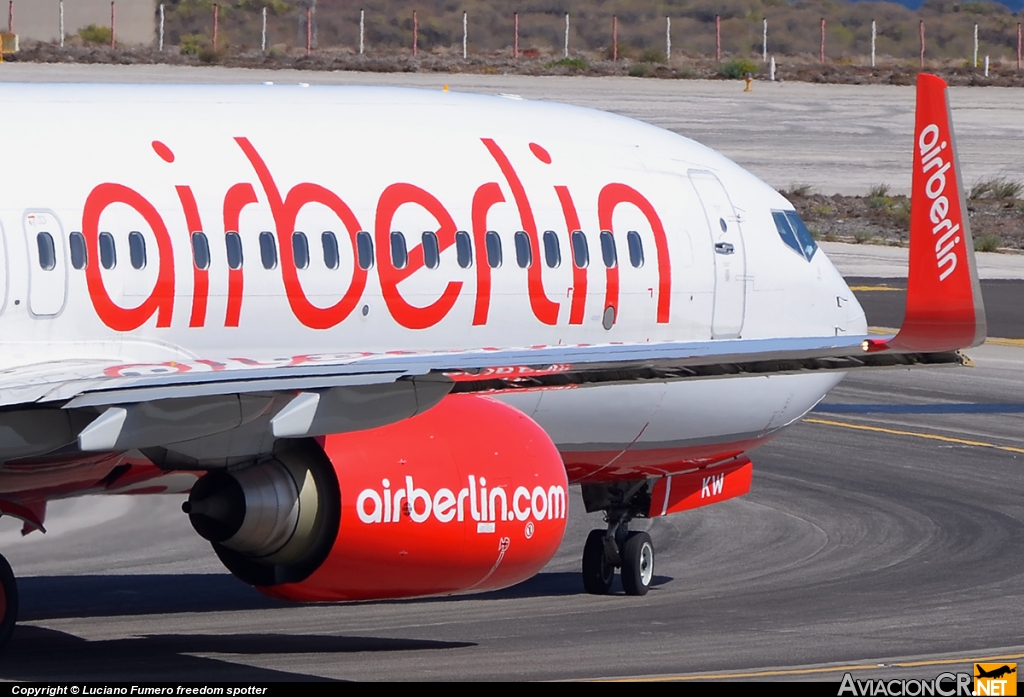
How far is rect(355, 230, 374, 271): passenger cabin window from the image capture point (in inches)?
711

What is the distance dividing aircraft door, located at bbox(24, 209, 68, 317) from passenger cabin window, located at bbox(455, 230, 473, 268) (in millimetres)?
3990

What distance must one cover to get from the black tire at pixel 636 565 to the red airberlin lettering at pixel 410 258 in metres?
4.22

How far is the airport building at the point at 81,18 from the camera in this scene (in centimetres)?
12300

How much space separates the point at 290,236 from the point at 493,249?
7.51ft

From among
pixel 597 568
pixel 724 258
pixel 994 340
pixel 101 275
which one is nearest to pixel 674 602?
pixel 597 568

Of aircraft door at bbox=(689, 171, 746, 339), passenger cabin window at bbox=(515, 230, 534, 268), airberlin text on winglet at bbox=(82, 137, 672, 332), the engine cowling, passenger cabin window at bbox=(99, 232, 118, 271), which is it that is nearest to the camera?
the engine cowling

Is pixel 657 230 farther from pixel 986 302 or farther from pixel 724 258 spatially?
pixel 986 302

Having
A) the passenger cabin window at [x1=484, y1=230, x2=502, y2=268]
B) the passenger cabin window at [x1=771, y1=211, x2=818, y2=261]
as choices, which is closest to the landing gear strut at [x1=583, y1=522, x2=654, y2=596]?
the passenger cabin window at [x1=771, y1=211, x2=818, y2=261]

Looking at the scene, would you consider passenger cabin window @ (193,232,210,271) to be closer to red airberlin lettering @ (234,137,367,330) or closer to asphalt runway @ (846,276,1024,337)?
red airberlin lettering @ (234,137,367,330)

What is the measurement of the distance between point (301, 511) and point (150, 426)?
1.74 meters

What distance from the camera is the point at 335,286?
17.9 m

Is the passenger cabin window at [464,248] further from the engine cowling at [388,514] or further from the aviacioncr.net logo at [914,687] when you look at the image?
the aviacioncr.net logo at [914,687]

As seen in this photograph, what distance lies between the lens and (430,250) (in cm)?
1855

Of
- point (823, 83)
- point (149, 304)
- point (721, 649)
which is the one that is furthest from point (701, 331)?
point (823, 83)
